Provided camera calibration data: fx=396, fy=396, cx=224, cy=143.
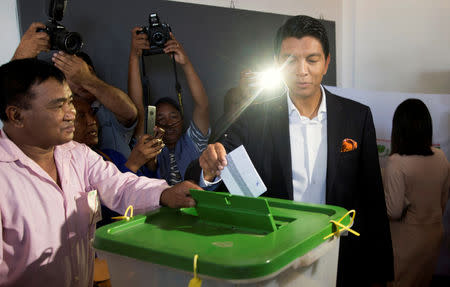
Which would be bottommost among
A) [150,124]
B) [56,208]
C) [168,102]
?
[56,208]

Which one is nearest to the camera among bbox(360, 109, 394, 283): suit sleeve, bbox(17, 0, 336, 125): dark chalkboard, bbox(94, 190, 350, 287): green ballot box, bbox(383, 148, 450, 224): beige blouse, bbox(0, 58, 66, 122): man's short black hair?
bbox(94, 190, 350, 287): green ballot box

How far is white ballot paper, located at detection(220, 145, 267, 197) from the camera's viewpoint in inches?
45.3

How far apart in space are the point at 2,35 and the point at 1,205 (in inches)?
50.7

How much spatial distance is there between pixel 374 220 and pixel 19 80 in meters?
1.33

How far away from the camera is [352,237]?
1522 millimetres

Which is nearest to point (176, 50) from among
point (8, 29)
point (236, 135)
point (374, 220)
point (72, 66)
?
point (72, 66)

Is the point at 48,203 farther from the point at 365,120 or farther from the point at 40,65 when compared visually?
the point at 365,120

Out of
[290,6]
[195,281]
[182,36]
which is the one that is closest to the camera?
[195,281]

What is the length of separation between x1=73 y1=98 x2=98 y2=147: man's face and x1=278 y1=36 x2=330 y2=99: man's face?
1059 millimetres

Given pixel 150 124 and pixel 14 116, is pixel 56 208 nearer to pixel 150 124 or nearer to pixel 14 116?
pixel 14 116

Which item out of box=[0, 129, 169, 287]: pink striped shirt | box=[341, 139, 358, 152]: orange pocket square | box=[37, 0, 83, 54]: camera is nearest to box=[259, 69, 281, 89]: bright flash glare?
box=[341, 139, 358, 152]: orange pocket square

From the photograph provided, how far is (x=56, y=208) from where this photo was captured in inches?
48.8

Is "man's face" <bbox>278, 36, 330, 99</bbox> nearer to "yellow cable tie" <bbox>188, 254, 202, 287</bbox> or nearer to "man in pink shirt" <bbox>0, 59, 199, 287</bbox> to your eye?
"man in pink shirt" <bbox>0, 59, 199, 287</bbox>

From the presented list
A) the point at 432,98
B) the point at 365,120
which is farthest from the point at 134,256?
the point at 432,98
